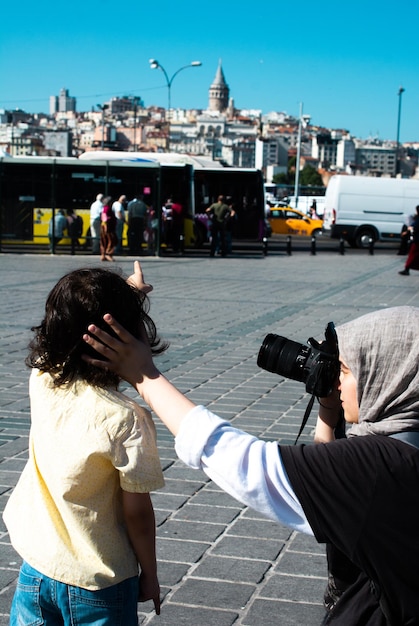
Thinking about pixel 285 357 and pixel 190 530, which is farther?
pixel 190 530

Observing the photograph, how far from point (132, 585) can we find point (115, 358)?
0.61m

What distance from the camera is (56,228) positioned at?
23.8 meters

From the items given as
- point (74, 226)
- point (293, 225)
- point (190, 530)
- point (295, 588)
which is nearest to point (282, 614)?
point (295, 588)

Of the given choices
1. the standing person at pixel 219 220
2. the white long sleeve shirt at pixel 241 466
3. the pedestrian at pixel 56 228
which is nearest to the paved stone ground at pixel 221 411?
the white long sleeve shirt at pixel 241 466

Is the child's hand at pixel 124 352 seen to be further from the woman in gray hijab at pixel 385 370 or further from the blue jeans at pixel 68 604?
the blue jeans at pixel 68 604

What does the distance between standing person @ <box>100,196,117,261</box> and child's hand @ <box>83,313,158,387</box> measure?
20441 mm

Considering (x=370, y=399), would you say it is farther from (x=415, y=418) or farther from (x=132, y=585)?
(x=132, y=585)

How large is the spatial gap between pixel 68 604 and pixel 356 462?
75 cm

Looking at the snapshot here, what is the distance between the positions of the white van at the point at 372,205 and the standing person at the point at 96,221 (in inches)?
397

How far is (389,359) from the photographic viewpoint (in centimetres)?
183

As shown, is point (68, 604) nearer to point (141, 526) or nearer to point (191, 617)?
point (141, 526)

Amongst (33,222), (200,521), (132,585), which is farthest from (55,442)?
(33,222)

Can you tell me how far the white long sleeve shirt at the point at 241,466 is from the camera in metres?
1.85

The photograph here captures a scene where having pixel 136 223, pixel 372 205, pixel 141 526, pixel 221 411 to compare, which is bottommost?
pixel 221 411
